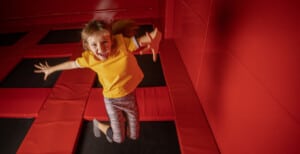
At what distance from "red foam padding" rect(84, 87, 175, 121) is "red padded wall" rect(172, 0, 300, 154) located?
1.62ft

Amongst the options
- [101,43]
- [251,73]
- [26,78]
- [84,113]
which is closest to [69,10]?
[26,78]

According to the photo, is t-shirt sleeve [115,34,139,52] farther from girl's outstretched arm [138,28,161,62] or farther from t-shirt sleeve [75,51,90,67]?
t-shirt sleeve [75,51,90,67]

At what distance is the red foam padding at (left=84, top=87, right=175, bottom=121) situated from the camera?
2.50 m

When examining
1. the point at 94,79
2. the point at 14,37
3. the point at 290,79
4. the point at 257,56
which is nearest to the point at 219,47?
the point at 257,56

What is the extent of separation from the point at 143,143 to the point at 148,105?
0.55 meters

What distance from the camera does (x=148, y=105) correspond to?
2.65 metres

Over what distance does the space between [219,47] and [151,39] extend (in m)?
0.74

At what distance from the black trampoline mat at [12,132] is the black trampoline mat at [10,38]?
2660 millimetres

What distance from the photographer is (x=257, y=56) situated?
4.42 feet

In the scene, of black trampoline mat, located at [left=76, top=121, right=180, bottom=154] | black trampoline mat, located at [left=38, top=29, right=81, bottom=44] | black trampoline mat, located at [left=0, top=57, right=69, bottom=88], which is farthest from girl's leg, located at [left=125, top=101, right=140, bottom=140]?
black trampoline mat, located at [left=38, top=29, right=81, bottom=44]

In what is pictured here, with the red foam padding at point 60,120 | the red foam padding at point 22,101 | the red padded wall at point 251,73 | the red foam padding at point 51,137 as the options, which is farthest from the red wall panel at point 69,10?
the red foam padding at point 51,137

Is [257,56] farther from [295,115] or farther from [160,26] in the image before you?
[160,26]

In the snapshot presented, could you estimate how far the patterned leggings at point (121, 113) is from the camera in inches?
72.9

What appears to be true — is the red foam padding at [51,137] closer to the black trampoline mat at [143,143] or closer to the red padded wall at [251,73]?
the black trampoline mat at [143,143]
